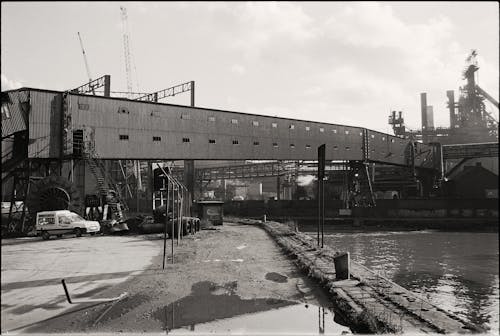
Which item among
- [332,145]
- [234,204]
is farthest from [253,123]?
[234,204]

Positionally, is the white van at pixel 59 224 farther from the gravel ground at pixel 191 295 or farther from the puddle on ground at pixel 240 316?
the puddle on ground at pixel 240 316

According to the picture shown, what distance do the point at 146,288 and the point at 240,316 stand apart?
3.38 metres

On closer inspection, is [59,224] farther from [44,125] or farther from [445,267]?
[445,267]

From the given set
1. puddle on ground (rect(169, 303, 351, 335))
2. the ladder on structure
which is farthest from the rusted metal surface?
puddle on ground (rect(169, 303, 351, 335))

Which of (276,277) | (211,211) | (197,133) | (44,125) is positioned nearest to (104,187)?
(44,125)

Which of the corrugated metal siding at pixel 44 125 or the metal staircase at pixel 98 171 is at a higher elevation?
the corrugated metal siding at pixel 44 125

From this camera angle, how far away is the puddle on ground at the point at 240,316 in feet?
23.2

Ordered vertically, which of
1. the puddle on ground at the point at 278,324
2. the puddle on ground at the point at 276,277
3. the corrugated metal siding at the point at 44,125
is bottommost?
the puddle on ground at the point at 276,277

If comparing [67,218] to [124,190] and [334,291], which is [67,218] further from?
[124,190]

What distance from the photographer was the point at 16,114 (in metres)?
23.9

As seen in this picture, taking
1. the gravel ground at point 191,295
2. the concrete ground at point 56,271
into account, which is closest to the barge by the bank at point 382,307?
the gravel ground at point 191,295

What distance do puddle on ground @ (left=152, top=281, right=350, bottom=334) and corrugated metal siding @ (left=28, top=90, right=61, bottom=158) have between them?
70.5ft

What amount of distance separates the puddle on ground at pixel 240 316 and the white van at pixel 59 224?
16.4 m

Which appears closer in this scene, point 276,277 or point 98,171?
point 276,277
